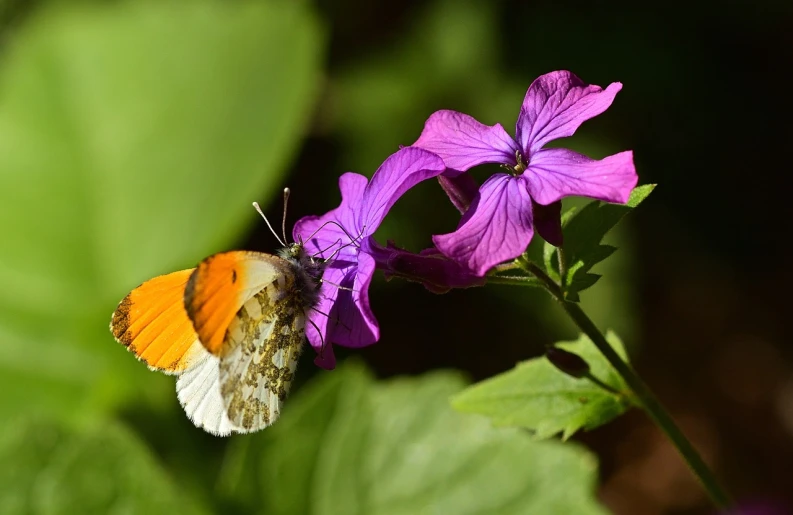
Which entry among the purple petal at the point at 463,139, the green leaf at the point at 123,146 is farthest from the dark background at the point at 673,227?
the purple petal at the point at 463,139

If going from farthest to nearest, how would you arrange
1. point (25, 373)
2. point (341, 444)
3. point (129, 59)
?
point (129, 59) → point (25, 373) → point (341, 444)

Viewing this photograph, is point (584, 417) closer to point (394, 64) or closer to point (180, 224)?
point (180, 224)

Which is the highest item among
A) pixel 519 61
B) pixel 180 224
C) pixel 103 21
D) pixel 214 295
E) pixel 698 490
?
pixel 103 21

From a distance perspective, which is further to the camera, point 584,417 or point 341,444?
point 341,444

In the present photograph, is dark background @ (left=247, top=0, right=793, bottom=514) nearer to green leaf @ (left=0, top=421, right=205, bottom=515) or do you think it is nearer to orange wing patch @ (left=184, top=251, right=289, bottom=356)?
green leaf @ (left=0, top=421, right=205, bottom=515)

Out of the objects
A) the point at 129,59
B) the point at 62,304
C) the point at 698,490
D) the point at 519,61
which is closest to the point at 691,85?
the point at 519,61

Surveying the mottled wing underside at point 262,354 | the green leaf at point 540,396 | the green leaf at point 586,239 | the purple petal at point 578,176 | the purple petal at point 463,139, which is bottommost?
the green leaf at point 540,396

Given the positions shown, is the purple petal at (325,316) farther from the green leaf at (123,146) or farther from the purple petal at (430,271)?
the green leaf at (123,146)

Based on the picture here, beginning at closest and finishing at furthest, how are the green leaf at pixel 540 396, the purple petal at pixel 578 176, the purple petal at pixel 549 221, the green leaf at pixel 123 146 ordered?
the purple petal at pixel 578 176 < the purple petal at pixel 549 221 < the green leaf at pixel 540 396 < the green leaf at pixel 123 146

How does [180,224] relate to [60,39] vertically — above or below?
below
